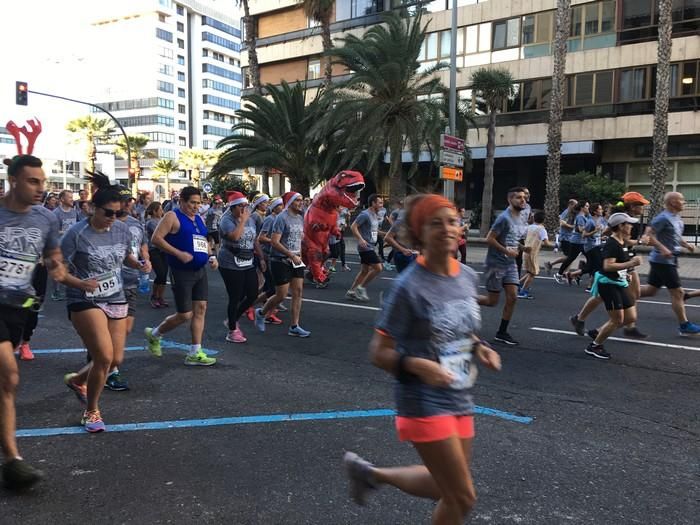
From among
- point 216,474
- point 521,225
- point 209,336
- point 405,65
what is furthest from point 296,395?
point 405,65

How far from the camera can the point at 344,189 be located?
24.9 feet

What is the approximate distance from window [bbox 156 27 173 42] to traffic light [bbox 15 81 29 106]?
8478 cm

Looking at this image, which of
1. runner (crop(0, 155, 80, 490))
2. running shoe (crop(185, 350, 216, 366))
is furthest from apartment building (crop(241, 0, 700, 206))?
runner (crop(0, 155, 80, 490))

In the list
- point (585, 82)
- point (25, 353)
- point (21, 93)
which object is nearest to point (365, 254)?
point (25, 353)

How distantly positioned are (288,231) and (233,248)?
0.91 metres

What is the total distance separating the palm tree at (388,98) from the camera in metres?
22.3

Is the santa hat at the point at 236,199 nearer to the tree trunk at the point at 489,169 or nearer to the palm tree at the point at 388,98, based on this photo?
the palm tree at the point at 388,98

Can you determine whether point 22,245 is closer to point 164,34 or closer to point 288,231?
point 288,231

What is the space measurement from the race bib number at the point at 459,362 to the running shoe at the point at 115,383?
12.0ft

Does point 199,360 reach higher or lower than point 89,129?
lower

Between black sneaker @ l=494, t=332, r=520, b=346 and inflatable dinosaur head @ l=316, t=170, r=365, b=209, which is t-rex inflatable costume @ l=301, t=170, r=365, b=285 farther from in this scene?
black sneaker @ l=494, t=332, r=520, b=346

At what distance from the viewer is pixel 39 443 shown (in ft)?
13.1

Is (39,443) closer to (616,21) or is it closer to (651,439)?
(651,439)

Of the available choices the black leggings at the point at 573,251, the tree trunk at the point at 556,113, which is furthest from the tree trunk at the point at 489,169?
the black leggings at the point at 573,251
